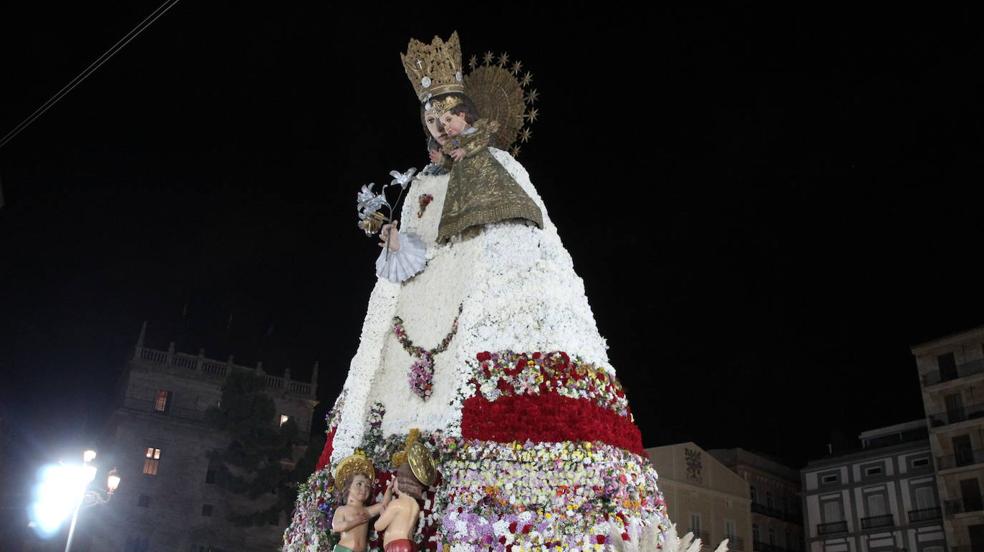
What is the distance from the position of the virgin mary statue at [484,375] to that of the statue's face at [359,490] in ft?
1.44

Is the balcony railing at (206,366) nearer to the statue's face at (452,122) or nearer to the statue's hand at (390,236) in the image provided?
the statue's hand at (390,236)

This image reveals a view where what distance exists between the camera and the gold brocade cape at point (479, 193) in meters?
9.41

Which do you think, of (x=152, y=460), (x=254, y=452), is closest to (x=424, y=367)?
(x=254, y=452)

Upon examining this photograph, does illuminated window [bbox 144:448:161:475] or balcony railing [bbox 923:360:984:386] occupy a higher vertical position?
balcony railing [bbox 923:360:984:386]

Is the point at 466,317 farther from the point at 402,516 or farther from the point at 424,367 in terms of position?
the point at 402,516

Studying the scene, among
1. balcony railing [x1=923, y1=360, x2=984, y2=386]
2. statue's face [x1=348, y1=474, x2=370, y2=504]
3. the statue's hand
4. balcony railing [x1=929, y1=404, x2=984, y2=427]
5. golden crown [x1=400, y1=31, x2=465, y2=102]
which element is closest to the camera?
statue's face [x1=348, y1=474, x2=370, y2=504]

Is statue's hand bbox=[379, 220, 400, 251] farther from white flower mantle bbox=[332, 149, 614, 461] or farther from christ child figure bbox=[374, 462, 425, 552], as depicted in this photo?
christ child figure bbox=[374, 462, 425, 552]

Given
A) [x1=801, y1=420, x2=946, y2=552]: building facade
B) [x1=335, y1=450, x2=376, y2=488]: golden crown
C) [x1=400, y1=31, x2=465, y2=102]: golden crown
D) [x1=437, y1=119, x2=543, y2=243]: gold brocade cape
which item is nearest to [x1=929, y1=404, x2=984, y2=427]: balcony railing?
[x1=801, y1=420, x2=946, y2=552]: building facade

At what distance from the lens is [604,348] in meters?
9.06

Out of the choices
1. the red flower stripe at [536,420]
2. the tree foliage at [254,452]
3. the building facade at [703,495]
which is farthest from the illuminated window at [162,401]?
the red flower stripe at [536,420]

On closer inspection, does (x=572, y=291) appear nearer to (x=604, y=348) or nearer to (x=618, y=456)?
(x=604, y=348)

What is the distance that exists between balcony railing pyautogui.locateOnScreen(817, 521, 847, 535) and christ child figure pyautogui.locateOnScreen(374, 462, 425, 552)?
32.0 m

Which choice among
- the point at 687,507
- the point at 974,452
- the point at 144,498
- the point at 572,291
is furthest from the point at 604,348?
the point at 144,498

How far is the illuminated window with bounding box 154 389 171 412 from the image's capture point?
42031mm
